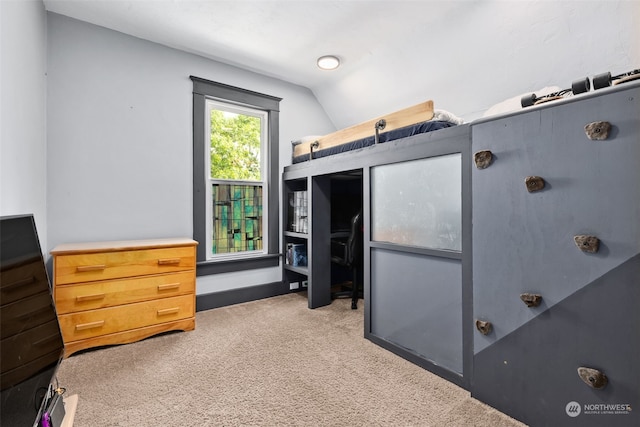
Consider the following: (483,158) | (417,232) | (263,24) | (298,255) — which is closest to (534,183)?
(483,158)

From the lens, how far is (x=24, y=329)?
795 millimetres

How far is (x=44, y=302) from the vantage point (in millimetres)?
949

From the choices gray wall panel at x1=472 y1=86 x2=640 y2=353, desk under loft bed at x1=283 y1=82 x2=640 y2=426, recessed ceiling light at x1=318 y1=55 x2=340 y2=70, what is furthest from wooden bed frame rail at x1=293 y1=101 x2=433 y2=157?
recessed ceiling light at x1=318 y1=55 x2=340 y2=70

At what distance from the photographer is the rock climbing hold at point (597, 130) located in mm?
1215

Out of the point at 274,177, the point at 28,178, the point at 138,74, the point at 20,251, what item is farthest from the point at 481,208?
the point at 138,74

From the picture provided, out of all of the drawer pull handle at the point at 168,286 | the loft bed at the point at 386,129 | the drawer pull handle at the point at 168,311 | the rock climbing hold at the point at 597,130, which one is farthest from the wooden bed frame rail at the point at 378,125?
the drawer pull handle at the point at 168,311

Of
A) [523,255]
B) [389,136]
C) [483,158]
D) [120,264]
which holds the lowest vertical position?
[120,264]

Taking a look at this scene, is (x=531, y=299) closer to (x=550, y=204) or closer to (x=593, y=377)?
(x=593, y=377)

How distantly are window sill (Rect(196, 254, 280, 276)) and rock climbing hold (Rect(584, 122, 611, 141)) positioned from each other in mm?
2942

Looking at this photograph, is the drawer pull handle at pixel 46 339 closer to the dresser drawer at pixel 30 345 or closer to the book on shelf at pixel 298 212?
the dresser drawer at pixel 30 345

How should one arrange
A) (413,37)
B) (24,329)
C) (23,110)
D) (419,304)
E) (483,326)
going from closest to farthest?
(24,329), (483,326), (23,110), (419,304), (413,37)

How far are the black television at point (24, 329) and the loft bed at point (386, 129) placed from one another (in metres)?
2.07

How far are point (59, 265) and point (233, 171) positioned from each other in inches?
68.2

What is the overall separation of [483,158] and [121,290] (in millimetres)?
2630
